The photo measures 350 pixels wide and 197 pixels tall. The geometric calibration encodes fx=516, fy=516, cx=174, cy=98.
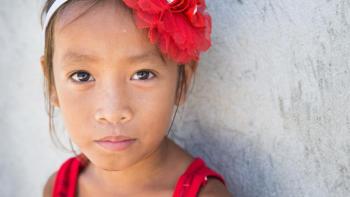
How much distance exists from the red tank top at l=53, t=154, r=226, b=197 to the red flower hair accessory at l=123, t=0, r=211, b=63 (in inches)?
15.0

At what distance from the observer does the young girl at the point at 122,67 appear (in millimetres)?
1466

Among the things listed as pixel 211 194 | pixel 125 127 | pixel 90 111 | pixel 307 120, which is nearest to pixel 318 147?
pixel 307 120

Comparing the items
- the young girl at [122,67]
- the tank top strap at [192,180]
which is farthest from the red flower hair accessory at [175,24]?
the tank top strap at [192,180]

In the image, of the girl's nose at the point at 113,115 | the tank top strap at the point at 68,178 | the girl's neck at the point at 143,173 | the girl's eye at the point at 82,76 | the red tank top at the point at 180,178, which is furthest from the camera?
the tank top strap at the point at 68,178

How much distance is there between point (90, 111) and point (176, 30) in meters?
0.34

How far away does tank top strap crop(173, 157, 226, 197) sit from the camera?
64.8 inches

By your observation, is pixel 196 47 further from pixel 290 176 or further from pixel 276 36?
pixel 290 176

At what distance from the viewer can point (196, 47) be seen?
5.07 ft

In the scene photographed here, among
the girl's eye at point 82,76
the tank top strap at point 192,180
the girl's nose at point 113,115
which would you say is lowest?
the tank top strap at point 192,180

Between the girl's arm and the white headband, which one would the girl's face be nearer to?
the white headband

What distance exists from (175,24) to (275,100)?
16.9 inches

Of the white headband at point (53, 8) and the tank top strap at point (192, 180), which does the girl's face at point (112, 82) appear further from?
the tank top strap at point (192, 180)

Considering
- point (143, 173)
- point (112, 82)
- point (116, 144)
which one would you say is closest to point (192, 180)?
point (143, 173)

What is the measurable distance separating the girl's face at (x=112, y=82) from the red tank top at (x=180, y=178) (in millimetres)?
183
